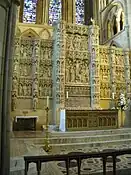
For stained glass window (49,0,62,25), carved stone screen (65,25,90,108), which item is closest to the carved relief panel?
carved stone screen (65,25,90,108)

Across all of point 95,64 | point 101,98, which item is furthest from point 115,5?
point 101,98

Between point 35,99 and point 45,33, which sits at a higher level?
point 45,33

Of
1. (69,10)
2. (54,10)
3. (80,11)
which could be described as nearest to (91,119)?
(54,10)

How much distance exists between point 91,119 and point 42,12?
48.9 ft

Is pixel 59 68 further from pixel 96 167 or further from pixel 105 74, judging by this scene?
pixel 96 167

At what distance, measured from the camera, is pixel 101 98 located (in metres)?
13.4

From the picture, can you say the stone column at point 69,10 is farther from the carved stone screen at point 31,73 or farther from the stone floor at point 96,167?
the stone floor at point 96,167

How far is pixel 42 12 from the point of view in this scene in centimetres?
2127

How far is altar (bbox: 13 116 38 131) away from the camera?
11.1 m

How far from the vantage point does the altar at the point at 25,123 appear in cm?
1111

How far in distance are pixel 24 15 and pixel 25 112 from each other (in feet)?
43.2

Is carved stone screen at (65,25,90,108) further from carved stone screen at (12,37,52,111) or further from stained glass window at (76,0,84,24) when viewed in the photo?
stained glass window at (76,0,84,24)

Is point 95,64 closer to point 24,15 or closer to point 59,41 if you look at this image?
point 59,41

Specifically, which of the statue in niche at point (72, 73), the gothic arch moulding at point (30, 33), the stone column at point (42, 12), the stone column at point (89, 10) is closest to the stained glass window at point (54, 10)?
the stone column at point (42, 12)
